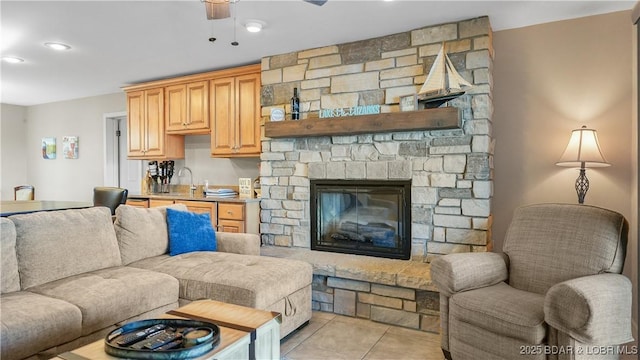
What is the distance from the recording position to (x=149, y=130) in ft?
16.7

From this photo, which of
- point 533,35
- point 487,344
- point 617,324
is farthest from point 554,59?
point 487,344

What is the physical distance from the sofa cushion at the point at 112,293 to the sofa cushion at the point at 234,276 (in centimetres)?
14

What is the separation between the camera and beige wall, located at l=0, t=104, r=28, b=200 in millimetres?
6680

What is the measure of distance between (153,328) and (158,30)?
268 cm

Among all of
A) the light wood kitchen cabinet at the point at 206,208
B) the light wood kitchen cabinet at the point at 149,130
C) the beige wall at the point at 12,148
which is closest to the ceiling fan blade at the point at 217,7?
the light wood kitchen cabinet at the point at 206,208

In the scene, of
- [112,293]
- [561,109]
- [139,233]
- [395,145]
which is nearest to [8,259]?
[112,293]

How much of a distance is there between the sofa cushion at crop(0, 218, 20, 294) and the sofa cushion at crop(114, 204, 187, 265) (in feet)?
2.24

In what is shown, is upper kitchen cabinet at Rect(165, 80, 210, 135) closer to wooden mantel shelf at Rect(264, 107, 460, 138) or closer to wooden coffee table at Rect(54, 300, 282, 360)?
wooden mantel shelf at Rect(264, 107, 460, 138)

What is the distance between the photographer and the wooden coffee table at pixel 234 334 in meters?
1.40

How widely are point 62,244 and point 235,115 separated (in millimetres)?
2362

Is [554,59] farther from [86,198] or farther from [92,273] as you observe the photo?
[86,198]

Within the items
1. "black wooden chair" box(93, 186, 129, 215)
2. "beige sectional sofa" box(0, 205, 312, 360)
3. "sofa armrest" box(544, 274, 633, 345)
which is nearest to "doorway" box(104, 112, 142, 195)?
"black wooden chair" box(93, 186, 129, 215)

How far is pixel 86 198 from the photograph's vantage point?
6.28 m

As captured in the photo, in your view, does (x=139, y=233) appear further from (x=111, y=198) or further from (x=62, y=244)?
(x=111, y=198)
